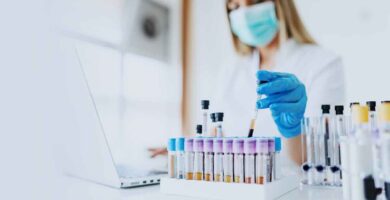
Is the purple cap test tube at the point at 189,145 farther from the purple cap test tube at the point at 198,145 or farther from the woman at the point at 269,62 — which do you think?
the woman at the point at 269,62

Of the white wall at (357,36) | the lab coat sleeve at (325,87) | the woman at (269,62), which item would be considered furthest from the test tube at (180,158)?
the white wall at (357,36)

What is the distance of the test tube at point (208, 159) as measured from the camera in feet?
2.48

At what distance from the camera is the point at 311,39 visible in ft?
6.41

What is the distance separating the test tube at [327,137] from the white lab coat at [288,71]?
0.58 m

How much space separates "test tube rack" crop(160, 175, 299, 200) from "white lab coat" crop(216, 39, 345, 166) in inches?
29.6

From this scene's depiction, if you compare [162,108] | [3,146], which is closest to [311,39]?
[162,108]

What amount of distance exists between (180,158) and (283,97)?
36 cm

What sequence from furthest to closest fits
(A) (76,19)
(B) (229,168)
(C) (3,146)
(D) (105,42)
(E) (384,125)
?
(D) (105,42), (A) (76,19), (C) (3,146), (B) (229,168), (E) (384,125)

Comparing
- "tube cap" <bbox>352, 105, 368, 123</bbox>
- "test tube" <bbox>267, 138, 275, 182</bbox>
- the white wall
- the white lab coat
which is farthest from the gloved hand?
the white wall

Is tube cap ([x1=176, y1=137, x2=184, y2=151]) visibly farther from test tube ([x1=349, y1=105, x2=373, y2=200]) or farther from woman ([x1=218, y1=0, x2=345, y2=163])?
woman ([x1=218, y1=0, x2=345, y2=163])

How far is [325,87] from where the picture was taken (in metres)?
1.57

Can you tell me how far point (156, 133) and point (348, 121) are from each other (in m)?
2.09

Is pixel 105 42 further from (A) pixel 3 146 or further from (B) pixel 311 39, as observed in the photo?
(A) pixel 3 146

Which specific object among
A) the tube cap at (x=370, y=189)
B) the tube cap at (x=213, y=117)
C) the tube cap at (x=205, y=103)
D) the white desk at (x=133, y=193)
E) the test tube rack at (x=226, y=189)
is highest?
the tube cap at (x=205, y=103)
